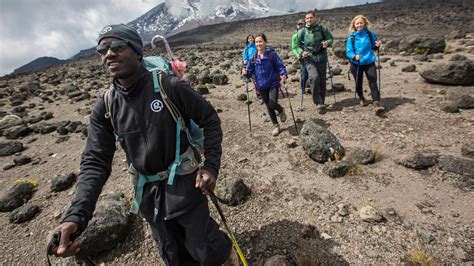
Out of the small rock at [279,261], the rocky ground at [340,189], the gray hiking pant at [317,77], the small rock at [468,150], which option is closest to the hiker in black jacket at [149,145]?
the small rock at [279,261]

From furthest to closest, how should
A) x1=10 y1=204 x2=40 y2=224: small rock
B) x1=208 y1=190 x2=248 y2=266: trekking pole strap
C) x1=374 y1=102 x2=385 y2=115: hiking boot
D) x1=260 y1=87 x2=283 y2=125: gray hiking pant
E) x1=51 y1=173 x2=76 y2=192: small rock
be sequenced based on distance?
x1=374 y1=102 x2=385 y2=115: hiking boot
x1=260 y1=87 x2=283 y2=125: gray hiking pant
x1=51 y1=173 x2=76 y2=192: small rock
x1=10 y1=204 x2=40 y2=224: small rock
x1=208 y1=190 x2=248 y2=266: trekking pole strap

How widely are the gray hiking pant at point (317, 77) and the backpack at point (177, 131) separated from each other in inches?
219

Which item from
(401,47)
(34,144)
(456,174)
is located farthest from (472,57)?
(34,144)

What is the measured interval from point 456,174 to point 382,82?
6.25 m

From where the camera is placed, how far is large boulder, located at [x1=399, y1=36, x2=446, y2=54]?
13.4 meters

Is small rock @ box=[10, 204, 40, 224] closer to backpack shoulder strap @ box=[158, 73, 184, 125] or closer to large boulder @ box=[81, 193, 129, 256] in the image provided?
large boulder @ box=[81, 193, 129, 256]

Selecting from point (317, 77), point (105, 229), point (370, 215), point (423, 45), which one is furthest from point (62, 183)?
point (423, 45)

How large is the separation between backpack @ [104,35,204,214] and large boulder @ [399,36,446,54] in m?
15.9

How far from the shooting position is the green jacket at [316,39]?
7098 mm

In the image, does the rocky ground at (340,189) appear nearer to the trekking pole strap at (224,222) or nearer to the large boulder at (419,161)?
the large boulder at (419,161)

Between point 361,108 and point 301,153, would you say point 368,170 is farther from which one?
point 361,108

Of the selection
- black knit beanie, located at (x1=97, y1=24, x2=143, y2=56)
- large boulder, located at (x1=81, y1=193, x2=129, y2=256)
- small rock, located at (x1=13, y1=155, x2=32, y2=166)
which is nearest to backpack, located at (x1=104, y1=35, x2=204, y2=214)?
black knit beanie, located at (x1=97, y1=24, x2=143, y2=56)

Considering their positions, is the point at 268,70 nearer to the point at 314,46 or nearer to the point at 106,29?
the point at 314,46

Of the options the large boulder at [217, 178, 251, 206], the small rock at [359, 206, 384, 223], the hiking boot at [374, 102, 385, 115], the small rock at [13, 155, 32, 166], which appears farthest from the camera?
the small rock at [13, 155, 32, 166]
